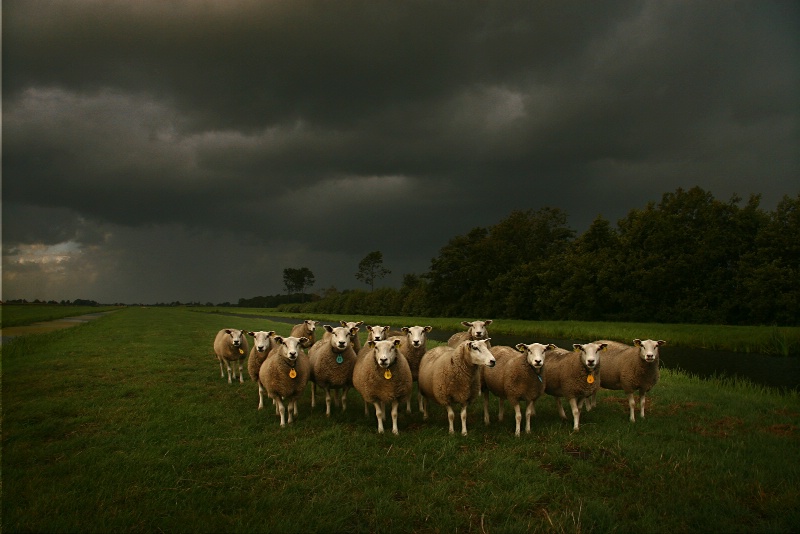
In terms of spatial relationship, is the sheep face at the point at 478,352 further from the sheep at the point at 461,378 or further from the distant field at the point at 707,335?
the distant field at the point at 707,335

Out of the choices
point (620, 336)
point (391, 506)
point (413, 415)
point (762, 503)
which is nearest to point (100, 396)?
point (413, 415)

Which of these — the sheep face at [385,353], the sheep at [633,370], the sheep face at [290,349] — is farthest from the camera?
the sheep at [633,370]

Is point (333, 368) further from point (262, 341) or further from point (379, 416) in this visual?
point (262, 341)

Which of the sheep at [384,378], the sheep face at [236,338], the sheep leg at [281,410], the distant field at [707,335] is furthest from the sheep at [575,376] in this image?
the distant field at [707,335]

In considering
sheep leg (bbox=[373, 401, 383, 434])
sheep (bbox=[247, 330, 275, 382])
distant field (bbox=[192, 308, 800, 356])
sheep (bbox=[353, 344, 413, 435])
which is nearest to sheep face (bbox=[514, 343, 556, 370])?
sheep (bbox=[353, 344, 413, 435])

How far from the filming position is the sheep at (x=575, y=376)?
28.1 ft

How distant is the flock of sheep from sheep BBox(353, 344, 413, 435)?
0.8 inches

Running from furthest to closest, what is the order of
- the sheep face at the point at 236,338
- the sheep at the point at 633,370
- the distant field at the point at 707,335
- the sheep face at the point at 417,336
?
the distant field at the point at 707,335
the sheep face at the point at 236,338
the sheep face at the point at 417,336
the sheep at the point at 633,370

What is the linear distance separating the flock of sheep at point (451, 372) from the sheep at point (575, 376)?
0.07ft

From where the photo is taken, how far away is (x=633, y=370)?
968cm

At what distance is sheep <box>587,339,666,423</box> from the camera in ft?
30.7

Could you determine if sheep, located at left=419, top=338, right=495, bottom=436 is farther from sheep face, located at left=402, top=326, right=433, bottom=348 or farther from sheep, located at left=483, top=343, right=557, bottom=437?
sheep face, located at left=402, top=326, right=433, bottom=348

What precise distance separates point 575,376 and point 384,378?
13.2ft

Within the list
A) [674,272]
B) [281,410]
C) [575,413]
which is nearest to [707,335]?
[674,272]
